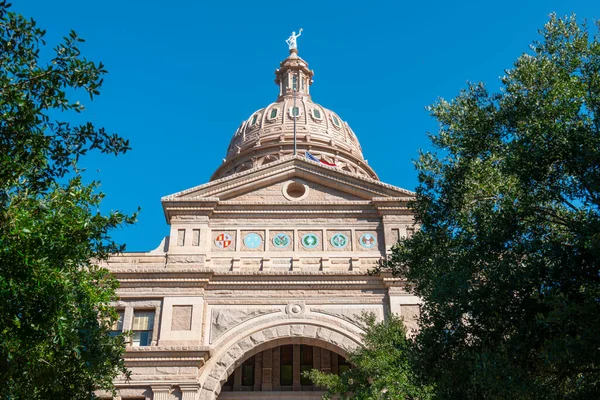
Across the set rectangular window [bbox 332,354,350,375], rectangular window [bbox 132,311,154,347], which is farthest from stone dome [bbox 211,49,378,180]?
rectangular window [bbox 132,311,154,347]

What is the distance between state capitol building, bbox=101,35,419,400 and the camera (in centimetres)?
2630

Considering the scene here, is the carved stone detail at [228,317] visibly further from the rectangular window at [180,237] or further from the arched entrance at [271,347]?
the rectangular window at [180,237]

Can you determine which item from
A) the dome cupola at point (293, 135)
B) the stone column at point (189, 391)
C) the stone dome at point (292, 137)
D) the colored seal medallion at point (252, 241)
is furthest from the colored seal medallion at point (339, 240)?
the stone dome at point (292, 137)

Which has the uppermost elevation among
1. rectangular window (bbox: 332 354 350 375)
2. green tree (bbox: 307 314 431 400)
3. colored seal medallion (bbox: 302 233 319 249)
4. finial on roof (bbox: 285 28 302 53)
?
finial on roof (bbox: 285 28 302 53)

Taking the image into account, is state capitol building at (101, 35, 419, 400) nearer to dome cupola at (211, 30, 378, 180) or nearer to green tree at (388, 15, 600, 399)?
green tree at (388, 15, 600, 399)

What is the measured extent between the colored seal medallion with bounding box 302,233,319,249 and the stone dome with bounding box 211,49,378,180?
20793 mm

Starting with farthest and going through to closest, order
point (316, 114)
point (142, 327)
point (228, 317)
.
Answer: point (316, 114), point (228, 317), point (142, 327)

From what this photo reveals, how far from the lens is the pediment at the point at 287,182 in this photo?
99.9 feet

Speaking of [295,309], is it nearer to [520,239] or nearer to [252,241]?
[252,241]

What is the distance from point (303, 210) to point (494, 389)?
1899 cm

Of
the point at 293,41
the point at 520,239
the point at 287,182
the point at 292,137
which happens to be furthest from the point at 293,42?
the point at 520,239

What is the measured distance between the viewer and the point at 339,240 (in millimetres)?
29406

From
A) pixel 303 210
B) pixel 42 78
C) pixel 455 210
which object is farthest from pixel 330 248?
pixel 42 78

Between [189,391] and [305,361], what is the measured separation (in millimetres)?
6353
